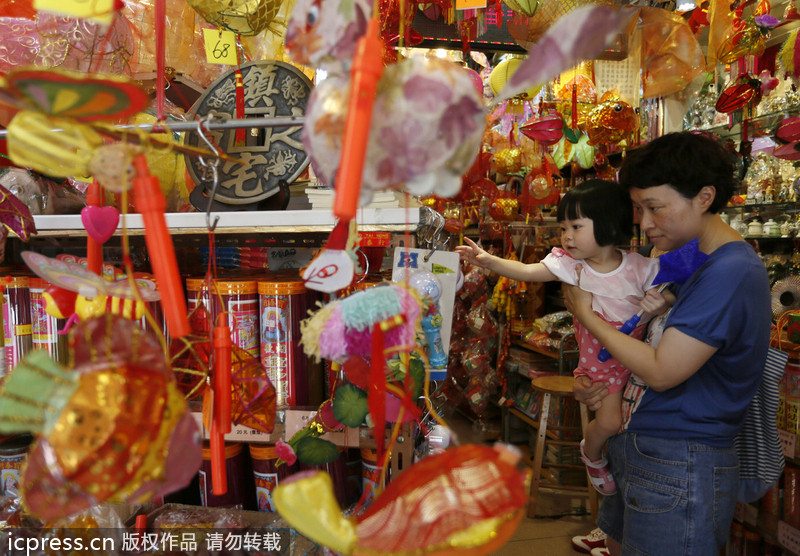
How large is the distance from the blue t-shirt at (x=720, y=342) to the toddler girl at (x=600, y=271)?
18cm

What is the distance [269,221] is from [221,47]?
38 cm

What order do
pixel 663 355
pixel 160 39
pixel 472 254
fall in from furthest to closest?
pixel 472 254
pixel 663 355
pixel 160 39

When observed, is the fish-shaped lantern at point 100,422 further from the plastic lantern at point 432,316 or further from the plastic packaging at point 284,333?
the plastic packaging at point 284,333

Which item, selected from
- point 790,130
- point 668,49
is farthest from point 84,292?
point 790,130

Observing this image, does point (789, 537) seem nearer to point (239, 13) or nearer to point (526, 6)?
point (526, 6)

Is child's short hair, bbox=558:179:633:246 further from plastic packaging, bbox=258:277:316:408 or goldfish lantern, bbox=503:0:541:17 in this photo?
plastic packaging, bbox=258:277:316:408

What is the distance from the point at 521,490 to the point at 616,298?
122cm

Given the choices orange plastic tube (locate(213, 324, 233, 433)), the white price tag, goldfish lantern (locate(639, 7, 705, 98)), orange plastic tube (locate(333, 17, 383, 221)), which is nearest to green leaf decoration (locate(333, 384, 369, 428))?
orange plastic tube (locate(213, 324, 233, 433))

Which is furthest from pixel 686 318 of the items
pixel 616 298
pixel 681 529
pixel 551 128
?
pixel 551 128

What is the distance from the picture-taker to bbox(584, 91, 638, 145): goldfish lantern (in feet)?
7.90

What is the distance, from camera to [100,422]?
0.35 meters

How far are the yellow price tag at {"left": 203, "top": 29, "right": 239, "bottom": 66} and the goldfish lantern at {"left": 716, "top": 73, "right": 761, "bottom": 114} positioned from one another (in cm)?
185

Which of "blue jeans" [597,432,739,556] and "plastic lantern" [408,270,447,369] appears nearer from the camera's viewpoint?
"plastic lantern" [408,270,447,369]

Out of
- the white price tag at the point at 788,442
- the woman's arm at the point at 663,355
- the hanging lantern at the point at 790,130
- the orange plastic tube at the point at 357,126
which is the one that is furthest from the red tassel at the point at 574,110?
the orange plastic tube at the point at 357,126
